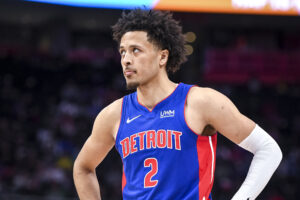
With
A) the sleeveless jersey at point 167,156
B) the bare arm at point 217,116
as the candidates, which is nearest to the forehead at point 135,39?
the sleeveless jersey at point 167,156

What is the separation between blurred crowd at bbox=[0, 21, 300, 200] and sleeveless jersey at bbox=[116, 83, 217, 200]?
280 inches

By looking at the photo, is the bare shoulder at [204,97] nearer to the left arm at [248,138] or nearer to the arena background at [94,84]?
the left arm at [248,138]

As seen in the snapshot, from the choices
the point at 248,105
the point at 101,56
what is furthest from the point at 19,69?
the point at 248,105

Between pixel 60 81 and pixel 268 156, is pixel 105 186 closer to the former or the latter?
pixel 60 81

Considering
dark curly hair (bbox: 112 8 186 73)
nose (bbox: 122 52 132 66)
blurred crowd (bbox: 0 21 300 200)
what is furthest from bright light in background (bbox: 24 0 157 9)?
nose (bbox: 122 52 132 66)

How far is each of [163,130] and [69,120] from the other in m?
11.7

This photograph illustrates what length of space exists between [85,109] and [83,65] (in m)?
2.70

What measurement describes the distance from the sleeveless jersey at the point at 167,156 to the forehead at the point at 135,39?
1.25 ft

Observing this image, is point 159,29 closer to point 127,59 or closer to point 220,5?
point 127,59

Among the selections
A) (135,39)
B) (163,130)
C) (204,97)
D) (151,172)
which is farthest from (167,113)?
(135,39)

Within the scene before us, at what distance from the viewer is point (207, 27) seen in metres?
19.2

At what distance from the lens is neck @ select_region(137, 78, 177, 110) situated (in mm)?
3273

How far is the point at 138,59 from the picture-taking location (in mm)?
3150

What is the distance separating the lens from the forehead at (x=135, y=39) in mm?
3199
